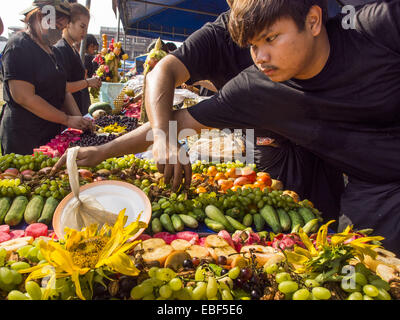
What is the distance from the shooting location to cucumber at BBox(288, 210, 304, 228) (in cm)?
174

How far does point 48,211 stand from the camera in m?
1.68

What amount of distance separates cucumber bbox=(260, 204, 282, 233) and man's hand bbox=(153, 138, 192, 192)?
0.53 metres

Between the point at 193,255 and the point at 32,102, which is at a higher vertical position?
the point at 32,102

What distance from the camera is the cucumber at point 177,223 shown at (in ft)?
5.37

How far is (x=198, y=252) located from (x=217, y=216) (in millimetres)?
489

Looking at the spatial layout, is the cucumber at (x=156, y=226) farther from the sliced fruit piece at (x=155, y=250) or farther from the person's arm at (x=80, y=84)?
the person's arm at (x=80, y=84)

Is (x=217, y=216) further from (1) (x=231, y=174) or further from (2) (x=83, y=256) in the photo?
(2) (x=83, y=256)

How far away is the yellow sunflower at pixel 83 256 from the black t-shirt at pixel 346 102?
1.03 m

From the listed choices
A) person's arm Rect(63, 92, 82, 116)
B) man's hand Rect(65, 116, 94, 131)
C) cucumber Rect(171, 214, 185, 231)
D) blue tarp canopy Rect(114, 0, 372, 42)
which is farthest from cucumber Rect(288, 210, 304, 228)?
blue tarp canopy Rect(114, 0, 372, 42)

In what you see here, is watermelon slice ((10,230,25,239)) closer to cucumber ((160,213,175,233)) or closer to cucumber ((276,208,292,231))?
cucumber ((160,213,175,233))

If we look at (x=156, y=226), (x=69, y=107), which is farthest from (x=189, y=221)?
(x=69, y=107)

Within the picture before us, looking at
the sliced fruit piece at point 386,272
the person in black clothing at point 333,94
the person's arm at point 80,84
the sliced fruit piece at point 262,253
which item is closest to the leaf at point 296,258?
the sliced fruit piece at point 262,253
